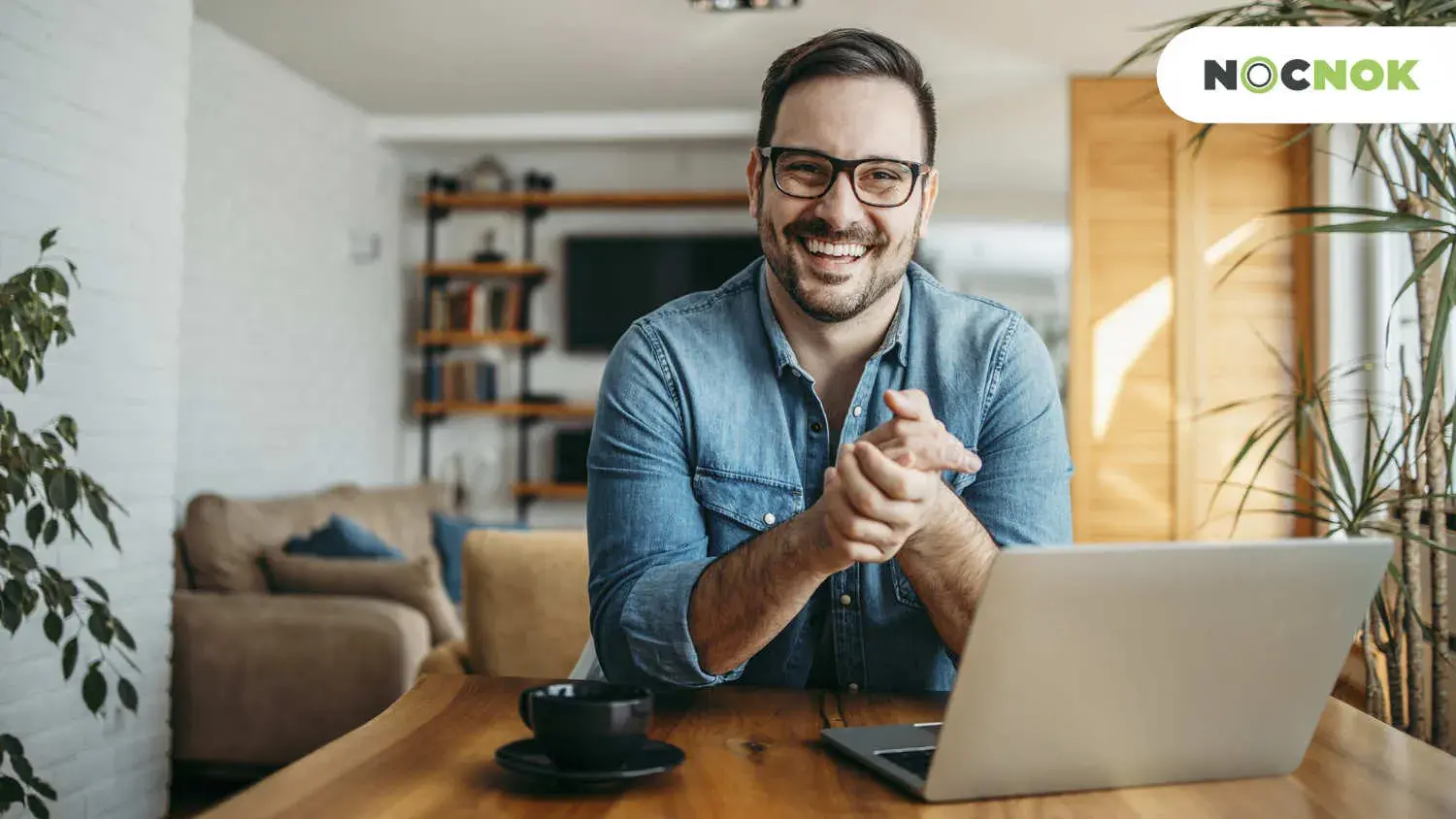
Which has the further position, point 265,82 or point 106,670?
point 265,82

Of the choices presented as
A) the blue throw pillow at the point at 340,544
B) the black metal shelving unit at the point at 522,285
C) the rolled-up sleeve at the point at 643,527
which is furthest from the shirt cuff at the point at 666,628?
the black metal shelving unit at the point at 522,285

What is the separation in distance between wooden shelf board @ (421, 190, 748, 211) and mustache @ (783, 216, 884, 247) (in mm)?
4568

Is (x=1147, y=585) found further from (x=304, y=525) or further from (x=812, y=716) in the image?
(x=304, y=525)

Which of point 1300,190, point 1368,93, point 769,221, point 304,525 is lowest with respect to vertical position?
point 304,525

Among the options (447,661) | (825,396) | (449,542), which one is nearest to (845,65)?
(825,396)

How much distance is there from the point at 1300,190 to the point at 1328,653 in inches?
179

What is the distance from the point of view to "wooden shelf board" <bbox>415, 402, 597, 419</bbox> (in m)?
5.73

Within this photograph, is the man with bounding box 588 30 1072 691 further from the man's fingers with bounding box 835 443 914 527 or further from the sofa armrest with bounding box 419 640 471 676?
the sofa armrest with bounding box 419 640 471 676

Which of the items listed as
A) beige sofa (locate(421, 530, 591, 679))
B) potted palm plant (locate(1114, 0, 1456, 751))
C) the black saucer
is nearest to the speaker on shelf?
beige sofa (locate(421, 530, 591, 679))

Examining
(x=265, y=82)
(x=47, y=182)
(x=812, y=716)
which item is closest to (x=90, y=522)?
(x=47, y=182)

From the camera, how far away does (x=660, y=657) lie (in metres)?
1.03

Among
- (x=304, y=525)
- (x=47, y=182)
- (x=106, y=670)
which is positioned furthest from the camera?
(x=304, y=525)

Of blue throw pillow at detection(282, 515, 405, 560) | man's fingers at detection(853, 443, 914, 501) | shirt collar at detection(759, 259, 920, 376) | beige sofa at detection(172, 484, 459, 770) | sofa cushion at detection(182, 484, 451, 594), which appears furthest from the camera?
blue throw pillow at detection(282, 515, 405, 560)

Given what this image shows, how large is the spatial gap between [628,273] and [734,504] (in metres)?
4.81
